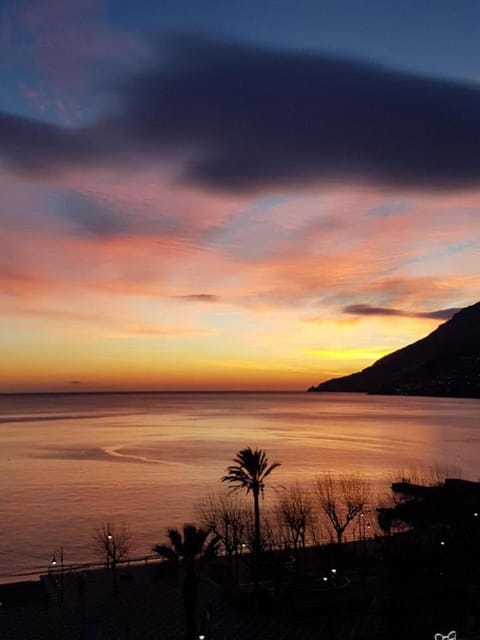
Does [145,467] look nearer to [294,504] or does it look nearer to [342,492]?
[342,492]

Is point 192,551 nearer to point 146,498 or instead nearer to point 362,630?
point 362,630

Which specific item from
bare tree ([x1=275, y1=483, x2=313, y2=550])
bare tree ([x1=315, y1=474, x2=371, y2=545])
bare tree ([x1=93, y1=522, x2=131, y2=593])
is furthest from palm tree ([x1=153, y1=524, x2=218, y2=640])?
bare tree ([x1=315, y1=474, x2=371, y2=545])

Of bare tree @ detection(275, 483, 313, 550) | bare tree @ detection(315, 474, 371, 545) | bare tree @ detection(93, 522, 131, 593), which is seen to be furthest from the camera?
bare tree @ detection(315, 474, 371, 545)

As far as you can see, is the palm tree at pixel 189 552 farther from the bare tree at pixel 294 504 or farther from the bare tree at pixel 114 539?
the bare tree at pixel 294 504

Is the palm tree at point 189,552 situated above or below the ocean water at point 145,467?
above

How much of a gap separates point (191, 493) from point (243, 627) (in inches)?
2240

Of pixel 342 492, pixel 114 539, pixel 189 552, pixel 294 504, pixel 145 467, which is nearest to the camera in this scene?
pixel 189 552

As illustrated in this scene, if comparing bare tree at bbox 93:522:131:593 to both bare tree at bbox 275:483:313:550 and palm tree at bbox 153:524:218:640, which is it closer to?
bare tree at bbox 275:483:313:550

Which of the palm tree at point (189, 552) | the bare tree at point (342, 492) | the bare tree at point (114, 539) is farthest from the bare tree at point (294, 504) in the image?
the palm tree at point (189, 552)

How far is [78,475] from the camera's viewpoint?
10281 centimetres

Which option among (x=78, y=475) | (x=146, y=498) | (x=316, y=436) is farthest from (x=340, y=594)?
(x=316, y=436)

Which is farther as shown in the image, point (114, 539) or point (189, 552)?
point (114, 539)

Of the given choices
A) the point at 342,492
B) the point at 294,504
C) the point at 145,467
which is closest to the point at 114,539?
the point at 294,504

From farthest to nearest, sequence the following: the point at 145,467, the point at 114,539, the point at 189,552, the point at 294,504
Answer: the point at 145,467, the point at 294,504, the point at 114,539, the point at 189,552
